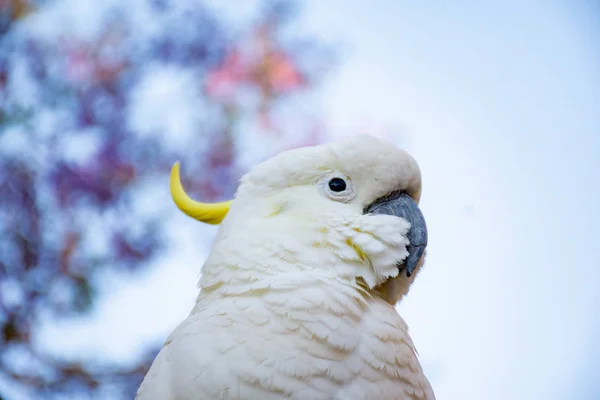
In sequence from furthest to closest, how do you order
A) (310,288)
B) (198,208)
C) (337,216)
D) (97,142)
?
(97,142) < (198,208) < (337,216) < (310,288)

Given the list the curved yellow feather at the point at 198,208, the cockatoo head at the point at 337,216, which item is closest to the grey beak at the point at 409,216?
the cockatoo head at the point at 337,216

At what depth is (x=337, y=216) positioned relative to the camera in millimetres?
A: 1294

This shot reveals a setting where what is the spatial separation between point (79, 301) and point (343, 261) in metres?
2.16

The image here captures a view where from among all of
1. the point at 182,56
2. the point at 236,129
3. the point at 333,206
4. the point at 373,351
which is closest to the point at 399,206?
the point at 333,206

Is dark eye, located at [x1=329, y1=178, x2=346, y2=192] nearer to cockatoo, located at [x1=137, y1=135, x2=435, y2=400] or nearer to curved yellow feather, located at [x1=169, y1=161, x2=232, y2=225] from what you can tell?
cockatoo, located at [x1=137, y1=135, x2=435, y2=400]

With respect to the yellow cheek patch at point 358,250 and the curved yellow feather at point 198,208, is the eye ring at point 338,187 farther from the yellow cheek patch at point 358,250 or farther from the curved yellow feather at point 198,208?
the curved yellow feather at point 198,208

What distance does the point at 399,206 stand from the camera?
1330mm

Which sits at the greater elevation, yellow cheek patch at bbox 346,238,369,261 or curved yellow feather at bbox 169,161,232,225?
curved yellow feather at bbox 169,161,232,225

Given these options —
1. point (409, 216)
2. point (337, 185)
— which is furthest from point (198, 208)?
point (409, 216)

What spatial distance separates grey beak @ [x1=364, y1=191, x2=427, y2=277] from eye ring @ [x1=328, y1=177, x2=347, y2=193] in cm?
8

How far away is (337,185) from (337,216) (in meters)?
0.10

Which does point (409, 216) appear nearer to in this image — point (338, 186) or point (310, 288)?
point (338, 186)

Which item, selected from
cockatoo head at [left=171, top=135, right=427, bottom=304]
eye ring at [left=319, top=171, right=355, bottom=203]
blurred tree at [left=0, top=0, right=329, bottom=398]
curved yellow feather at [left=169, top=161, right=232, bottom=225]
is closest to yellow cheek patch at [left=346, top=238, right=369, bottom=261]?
cockatoo head at [left=171, top=135, right=427, bottom=304]

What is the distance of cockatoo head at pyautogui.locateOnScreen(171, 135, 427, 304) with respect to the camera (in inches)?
49.0
